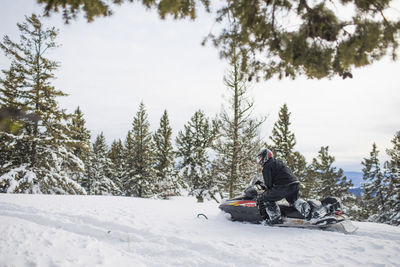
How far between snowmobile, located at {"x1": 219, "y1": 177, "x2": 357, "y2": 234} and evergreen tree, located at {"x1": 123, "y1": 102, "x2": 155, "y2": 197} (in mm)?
21170

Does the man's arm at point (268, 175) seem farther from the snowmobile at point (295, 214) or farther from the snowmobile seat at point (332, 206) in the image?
the snowmobile seat at point (332, 206)

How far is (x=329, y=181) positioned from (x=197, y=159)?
14.6 m

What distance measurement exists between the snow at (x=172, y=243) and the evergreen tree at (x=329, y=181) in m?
21.8

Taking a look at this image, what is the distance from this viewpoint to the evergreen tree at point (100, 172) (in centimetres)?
2973

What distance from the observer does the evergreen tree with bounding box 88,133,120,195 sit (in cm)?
2973

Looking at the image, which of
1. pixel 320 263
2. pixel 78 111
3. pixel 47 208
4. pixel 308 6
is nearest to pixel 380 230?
pixel 320 263

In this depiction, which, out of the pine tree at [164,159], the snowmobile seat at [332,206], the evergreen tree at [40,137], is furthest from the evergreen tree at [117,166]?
the snowmobile seat at [332,206]

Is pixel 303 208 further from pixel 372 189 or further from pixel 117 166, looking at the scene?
pixel 117 166

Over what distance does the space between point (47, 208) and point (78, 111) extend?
25.9 meters

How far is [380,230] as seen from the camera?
5.24m

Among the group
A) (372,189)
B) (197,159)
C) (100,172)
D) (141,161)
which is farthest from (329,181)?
(100,172)

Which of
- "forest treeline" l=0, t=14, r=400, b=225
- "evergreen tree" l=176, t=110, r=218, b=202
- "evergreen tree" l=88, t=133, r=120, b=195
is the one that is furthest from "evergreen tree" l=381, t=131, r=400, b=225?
"evergreen tree" l=88, t=133, r=120, b=195

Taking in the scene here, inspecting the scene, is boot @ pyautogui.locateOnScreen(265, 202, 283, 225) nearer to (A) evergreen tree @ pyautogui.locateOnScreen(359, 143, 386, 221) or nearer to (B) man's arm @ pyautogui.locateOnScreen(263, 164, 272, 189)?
(B) man's arm @ pyautogui.locateOnScreen(263, 164, 272, 189)

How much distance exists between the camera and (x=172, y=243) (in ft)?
14.4
